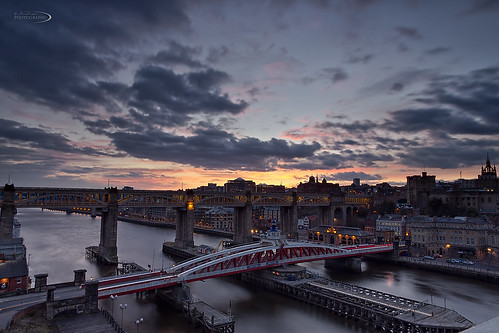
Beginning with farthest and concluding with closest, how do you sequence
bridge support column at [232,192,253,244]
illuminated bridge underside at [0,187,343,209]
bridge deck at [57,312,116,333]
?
bridge support column at [232,192,253,244]
illuminated bridge underside at [0,187,343,209]
bridge deck at [57,312,116,333]

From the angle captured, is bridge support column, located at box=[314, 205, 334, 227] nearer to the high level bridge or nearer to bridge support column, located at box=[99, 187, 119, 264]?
the high level bridge

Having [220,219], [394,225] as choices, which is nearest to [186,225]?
[394,225]

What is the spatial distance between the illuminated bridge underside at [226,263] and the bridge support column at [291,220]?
29237 millimetres

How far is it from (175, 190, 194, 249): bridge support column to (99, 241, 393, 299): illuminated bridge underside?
22.7 metres

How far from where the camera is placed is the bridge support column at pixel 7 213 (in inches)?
1926

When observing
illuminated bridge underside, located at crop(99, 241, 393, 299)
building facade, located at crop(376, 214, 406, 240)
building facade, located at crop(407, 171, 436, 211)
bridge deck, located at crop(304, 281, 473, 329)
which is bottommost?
bridge deck, located at crop(304, 281, 473, 329)

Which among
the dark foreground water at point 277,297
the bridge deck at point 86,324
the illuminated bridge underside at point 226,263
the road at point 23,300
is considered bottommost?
the dark foreground water at point 277,297

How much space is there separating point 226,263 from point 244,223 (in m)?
33.2

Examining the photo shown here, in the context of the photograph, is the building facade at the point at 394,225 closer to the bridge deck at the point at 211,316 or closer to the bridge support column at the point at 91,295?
the bridge deck at the point at 211,316

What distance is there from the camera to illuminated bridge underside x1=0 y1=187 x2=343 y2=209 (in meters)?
55.8

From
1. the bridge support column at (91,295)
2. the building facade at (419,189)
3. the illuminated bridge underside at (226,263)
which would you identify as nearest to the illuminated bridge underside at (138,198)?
the illuminated bridge underside at (226,263)

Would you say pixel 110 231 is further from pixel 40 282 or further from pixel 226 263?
pixel 40 282

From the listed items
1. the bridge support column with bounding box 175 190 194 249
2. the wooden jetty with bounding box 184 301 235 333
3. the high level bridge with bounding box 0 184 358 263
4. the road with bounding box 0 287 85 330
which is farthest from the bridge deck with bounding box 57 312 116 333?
the bridge support column with bounding box 175 190 194 249

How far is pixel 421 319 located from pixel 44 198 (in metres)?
57.5
